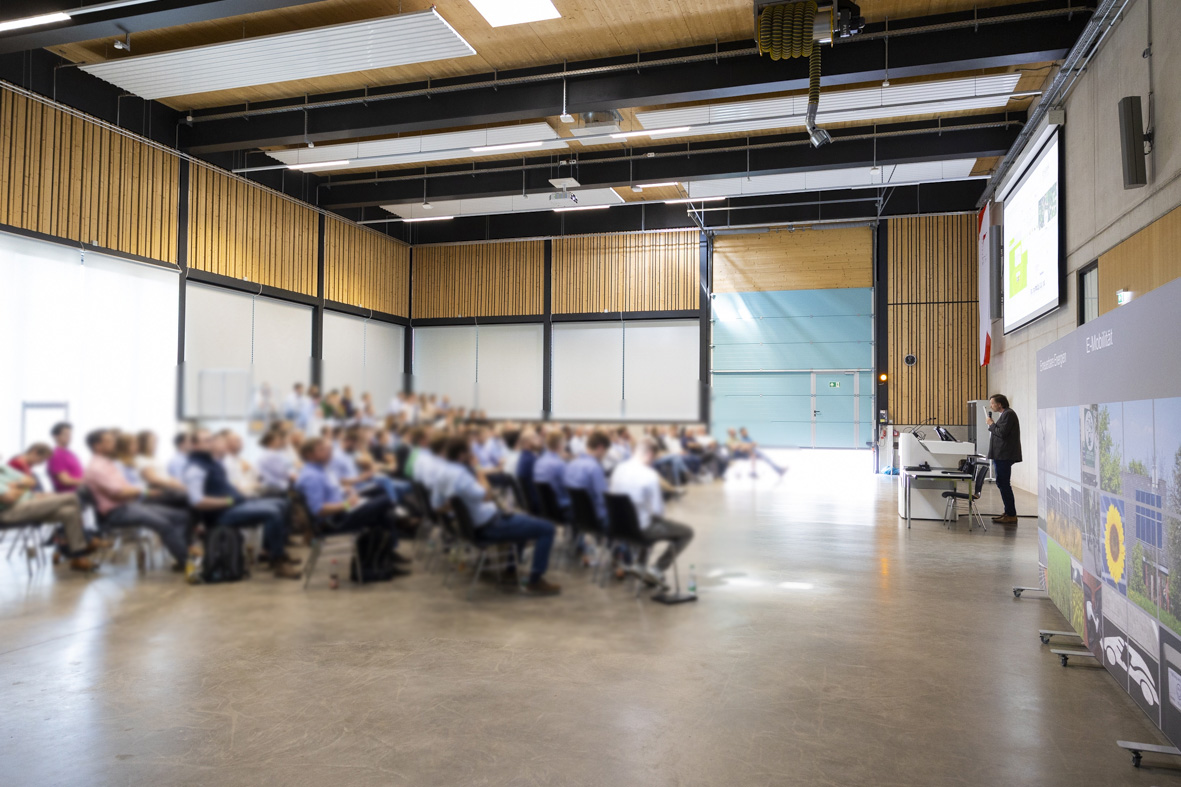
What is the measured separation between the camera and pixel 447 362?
7.41 ft

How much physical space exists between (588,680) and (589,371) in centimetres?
124

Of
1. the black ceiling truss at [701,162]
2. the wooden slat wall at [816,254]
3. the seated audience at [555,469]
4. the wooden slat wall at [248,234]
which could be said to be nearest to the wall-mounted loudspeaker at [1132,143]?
the black ceiling truss at [701,162]

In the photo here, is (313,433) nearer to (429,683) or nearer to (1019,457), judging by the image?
(429,683)

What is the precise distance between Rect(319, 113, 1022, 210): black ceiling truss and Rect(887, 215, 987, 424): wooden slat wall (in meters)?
6.43

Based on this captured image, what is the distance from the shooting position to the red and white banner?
Result: 2155 centimetres

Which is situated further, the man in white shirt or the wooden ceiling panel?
the wooden ceiling panel

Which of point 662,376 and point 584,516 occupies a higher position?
point 662,376

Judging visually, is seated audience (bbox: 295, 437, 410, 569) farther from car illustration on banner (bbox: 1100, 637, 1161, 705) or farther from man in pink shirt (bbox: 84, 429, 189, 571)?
car illustration on banner (bbox: 1100, 637, 1161, 705)

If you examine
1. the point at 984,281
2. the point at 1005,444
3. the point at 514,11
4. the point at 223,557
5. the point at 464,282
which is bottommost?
the point at 1005,444

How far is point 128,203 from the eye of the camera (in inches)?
614

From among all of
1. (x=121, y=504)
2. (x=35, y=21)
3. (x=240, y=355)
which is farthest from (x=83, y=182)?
(x=121, y=504)

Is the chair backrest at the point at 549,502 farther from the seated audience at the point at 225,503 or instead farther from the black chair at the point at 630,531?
the seated audience at the point at 225,503

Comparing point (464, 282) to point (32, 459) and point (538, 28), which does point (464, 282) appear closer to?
point (32, 459)

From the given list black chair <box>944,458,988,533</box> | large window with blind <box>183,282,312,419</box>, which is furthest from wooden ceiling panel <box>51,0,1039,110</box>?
large window with blind <box>183,282,312,419</box>
